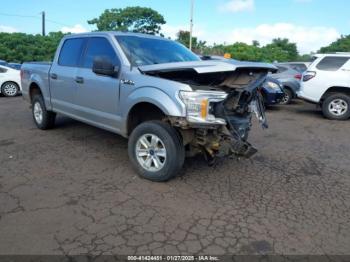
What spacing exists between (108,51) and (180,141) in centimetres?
192

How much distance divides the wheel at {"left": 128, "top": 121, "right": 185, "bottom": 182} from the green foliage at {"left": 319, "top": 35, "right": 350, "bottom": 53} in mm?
54005

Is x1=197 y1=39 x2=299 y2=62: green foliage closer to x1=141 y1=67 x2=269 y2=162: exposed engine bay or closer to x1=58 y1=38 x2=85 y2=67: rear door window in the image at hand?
x1=58 y1=38 x2=85 y2=67: rear door window

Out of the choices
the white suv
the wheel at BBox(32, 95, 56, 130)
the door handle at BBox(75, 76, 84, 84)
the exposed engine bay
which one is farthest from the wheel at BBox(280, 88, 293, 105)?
the door handle at BBox(75, 76, 84, 84)

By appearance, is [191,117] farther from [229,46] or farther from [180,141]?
[229,46]

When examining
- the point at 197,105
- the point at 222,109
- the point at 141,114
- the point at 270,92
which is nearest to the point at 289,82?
the point at 270,92

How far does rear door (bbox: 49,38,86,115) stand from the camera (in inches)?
224

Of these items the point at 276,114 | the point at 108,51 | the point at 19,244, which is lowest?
the point at 19,244

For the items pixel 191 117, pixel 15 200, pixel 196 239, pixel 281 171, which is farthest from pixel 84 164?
pixel 281 171

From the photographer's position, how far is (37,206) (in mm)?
3621

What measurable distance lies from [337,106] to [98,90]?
7134mm

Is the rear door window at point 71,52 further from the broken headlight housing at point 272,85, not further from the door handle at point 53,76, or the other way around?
the broken headlight housing at point 272,85

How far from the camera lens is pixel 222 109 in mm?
4082

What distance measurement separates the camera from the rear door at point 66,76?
5699 mm

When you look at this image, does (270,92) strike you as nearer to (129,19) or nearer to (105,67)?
(105,67)
